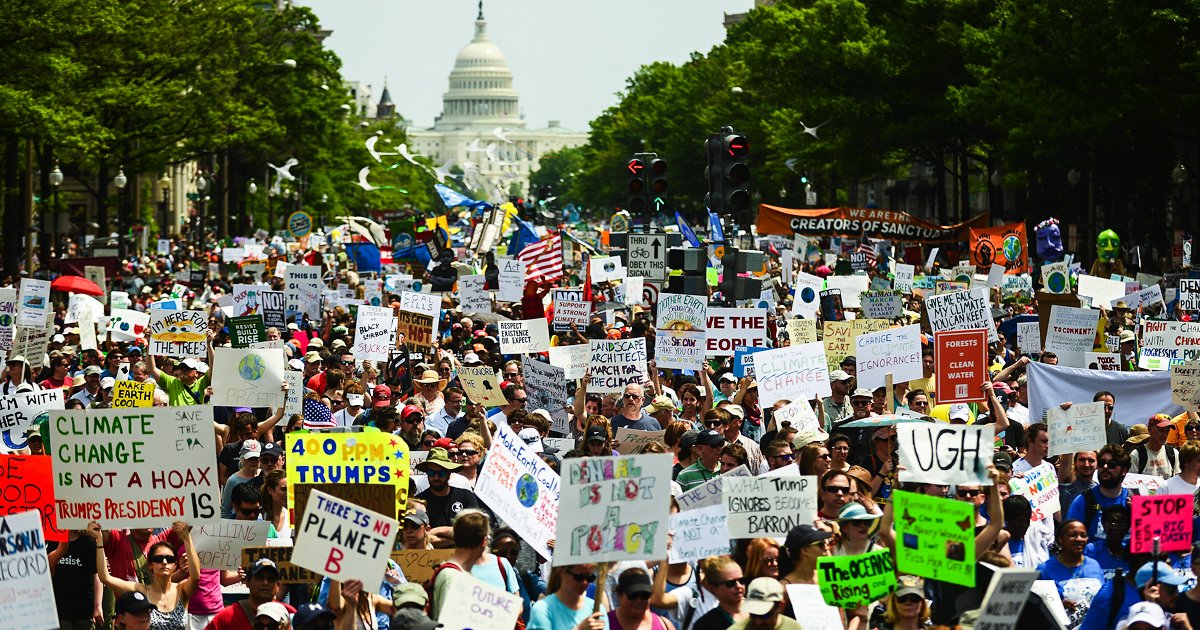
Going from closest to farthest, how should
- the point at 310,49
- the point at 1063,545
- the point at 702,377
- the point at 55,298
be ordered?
the point at 1063,545
the point at 702,377
the point at 55,298
the point at 310,49

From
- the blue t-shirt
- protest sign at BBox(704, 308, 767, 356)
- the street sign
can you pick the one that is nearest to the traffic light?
the street sign

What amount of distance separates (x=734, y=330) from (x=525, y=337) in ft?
7.33

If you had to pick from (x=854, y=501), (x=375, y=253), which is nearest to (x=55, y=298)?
(x=375, y=253)

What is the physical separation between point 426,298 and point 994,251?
13767 mm

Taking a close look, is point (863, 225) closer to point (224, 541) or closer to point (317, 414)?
point (317, 414)

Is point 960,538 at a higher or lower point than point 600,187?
lower

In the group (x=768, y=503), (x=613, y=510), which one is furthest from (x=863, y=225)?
(x=613, y=510)

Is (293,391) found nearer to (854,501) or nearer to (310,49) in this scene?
(854,501)

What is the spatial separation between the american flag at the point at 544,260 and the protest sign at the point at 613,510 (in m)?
18.5

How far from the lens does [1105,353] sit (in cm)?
1866

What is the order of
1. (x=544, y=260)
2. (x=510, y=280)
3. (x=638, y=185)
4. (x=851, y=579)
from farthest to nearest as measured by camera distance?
(x=544, y=260)
(x=510, y=280)
(x=638, y=185)
(x=851, y=579)

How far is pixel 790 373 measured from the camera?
15133 millimetres

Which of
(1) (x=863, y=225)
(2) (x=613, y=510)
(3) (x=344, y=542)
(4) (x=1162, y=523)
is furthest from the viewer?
(1) (x=863, y=225)

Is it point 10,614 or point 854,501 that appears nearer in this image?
point 10,614
